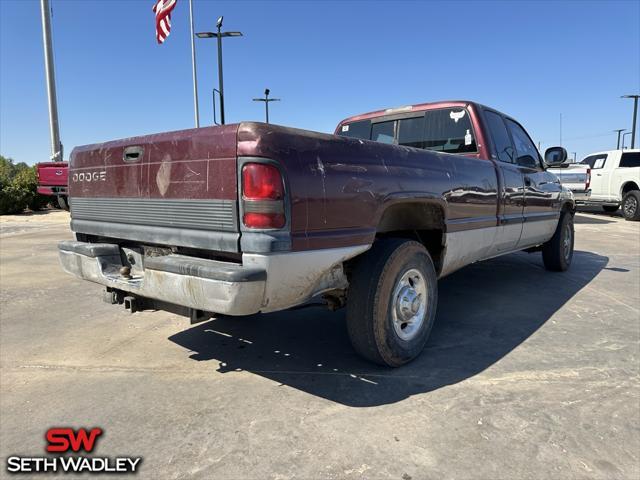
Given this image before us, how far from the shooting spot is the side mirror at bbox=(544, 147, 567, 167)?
5.43m

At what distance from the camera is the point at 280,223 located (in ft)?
7.23

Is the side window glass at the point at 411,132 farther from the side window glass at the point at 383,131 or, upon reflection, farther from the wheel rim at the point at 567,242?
the wheel rim at the point at 567,242

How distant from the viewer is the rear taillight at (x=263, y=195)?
2.17 metres

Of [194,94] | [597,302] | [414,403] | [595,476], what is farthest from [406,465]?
[194,94]

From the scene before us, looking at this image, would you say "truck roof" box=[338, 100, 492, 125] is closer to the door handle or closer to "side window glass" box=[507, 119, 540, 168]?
"side window glass" box=[507, 119, 540, 168]

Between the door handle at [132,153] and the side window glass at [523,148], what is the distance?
391cm

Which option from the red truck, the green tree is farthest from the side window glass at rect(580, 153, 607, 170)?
the green tree

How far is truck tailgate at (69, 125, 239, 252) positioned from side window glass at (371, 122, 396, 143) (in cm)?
288

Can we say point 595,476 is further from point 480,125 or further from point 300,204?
point 480,125

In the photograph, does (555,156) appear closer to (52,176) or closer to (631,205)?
(631,205)

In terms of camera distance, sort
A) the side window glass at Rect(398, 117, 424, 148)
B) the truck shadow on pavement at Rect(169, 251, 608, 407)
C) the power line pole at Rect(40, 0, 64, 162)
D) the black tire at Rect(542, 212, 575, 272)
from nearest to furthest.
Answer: the truck shadow on pavement at Rect(169, 251, 608, 407) → the side window glass at Rect(398, 117, 424, 148) → the black tire at Rect(542, 212, 575, 272) → the power line pole at Rect(40, 0, 64, 162)

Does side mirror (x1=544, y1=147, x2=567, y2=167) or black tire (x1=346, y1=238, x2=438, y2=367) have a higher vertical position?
side mirror (x1=544, y1=147, x2=567, y2=167)

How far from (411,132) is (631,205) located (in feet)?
41.1

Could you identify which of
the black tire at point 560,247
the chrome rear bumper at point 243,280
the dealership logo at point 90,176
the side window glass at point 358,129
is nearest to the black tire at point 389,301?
the chrome rear bumper at point 243,280
